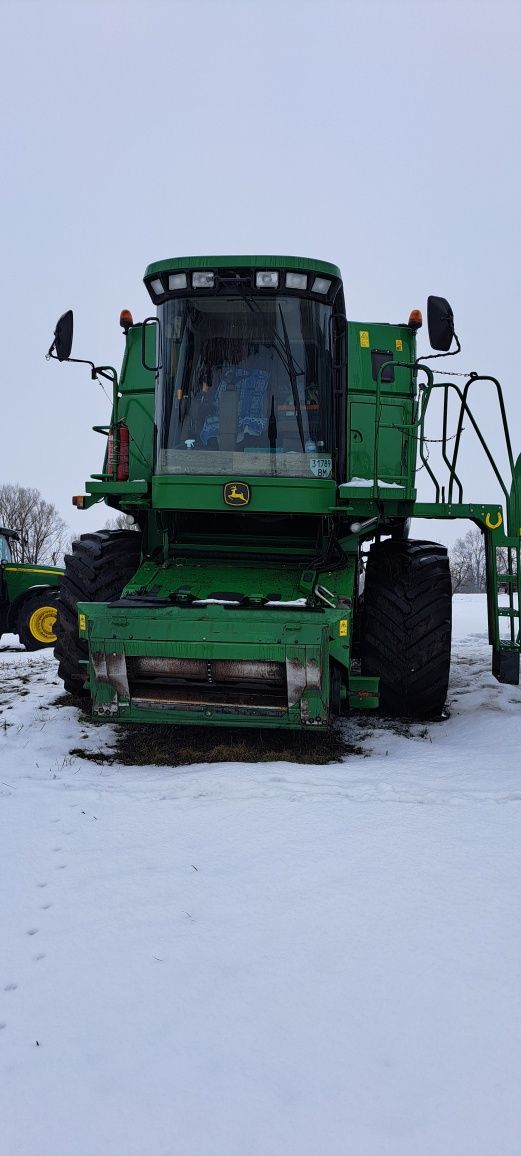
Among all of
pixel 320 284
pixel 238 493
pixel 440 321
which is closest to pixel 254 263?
pixel 320 284

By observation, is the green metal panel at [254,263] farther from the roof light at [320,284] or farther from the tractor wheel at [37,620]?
the tractor wheel at [37,620]

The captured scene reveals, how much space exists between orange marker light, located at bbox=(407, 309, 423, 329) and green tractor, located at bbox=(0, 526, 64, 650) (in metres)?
7.79

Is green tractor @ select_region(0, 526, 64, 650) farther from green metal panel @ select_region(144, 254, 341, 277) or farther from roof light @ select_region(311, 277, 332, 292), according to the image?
roof light @ select_region(311, 277, 332, 292)

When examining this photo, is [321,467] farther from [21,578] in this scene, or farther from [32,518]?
[32,518]

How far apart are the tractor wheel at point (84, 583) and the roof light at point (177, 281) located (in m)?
1.91

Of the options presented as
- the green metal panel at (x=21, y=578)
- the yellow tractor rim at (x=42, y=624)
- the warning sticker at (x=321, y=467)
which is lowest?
the yellow tractor rim at (x=42, y=624)

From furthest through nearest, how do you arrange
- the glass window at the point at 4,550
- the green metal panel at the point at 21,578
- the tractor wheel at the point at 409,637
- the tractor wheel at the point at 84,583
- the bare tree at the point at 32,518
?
the bare tree at the point at 32,518 → the glass window at the point at 4,550 → the green metal panel at the point at 21,578 → the tractor wheel at the point at 84,583 → the tractor wheel at the point at 409,637

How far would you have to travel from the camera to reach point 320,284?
5.62 m

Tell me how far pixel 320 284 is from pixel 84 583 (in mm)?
2745

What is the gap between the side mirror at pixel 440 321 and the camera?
17.8 feet

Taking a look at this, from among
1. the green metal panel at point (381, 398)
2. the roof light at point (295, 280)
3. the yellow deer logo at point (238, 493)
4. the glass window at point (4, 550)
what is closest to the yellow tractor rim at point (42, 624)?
the glass window at point (4, 550)

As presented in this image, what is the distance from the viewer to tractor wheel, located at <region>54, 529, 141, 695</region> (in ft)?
19.6

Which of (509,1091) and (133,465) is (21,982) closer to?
(509,1091)

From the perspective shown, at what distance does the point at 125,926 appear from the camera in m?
2.71
